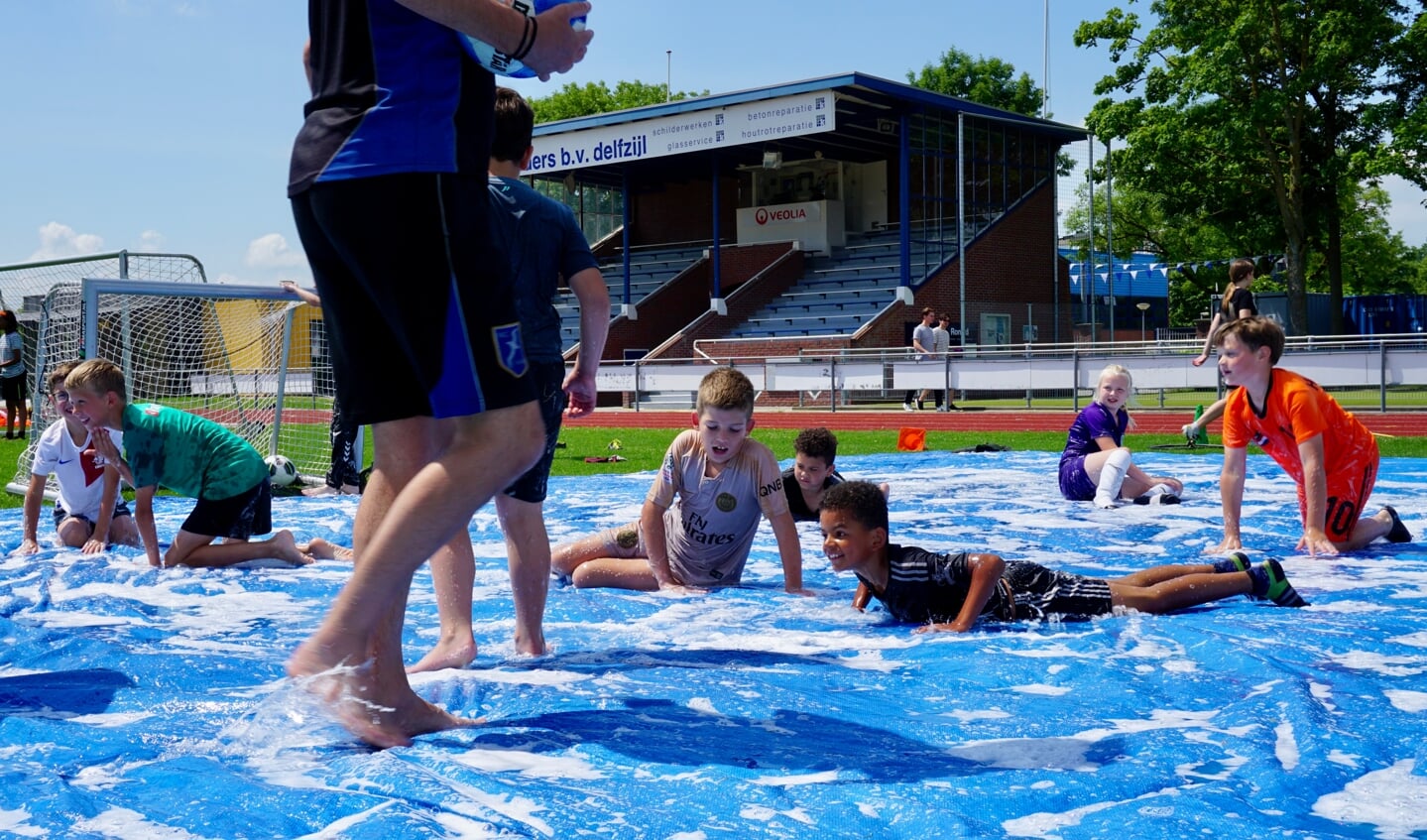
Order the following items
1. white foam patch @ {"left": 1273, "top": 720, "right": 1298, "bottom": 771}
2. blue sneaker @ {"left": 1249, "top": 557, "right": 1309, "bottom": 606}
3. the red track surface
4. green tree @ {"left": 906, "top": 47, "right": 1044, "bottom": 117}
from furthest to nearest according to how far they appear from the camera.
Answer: green tree @ {"left": 906, "top": 47, "right": 1044, "bottom": 117} < the red track surface < blue sneaker @ {"left": 1249, "top": 557, "right": 1309, "bottom": 606} < white foam patch @ {"left": 1273, "top": 720, "right": 1298, "bottom": 771}

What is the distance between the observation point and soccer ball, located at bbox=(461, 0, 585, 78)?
2.75 m

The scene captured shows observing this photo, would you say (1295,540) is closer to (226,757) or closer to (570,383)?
(570,383)

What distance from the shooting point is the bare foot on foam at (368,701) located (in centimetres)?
265

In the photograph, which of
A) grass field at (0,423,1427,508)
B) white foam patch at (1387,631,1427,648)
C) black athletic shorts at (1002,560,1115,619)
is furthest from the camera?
grass field at (0,423,1427,508)

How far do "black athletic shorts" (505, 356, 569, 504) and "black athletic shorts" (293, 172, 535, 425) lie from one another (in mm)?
1262

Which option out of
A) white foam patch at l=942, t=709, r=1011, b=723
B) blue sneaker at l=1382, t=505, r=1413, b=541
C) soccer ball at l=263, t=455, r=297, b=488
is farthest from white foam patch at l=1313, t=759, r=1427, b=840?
soccer ball at l=263, t=455, r=297, b=488

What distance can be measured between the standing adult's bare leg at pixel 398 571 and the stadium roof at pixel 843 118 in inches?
1159

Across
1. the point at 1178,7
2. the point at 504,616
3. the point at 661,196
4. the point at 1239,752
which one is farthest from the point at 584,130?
the point at 1239,752

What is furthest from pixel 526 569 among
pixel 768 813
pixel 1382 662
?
pixel 1382 662

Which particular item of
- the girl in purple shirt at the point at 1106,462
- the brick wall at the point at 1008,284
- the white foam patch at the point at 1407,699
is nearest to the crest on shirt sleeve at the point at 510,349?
the white foam patch at the point at 1407,699

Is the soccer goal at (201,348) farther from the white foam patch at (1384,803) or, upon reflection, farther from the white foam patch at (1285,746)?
the white foam patch at (1384,803)

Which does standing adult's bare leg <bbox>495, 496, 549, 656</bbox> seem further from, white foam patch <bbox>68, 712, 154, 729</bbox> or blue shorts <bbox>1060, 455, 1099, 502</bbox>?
blue shorts <bbox>1060, 455, 1099, 502</bbox>

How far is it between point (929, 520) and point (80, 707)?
586cm

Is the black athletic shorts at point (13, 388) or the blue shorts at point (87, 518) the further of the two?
the black athletic shorts at point (13, 388)
